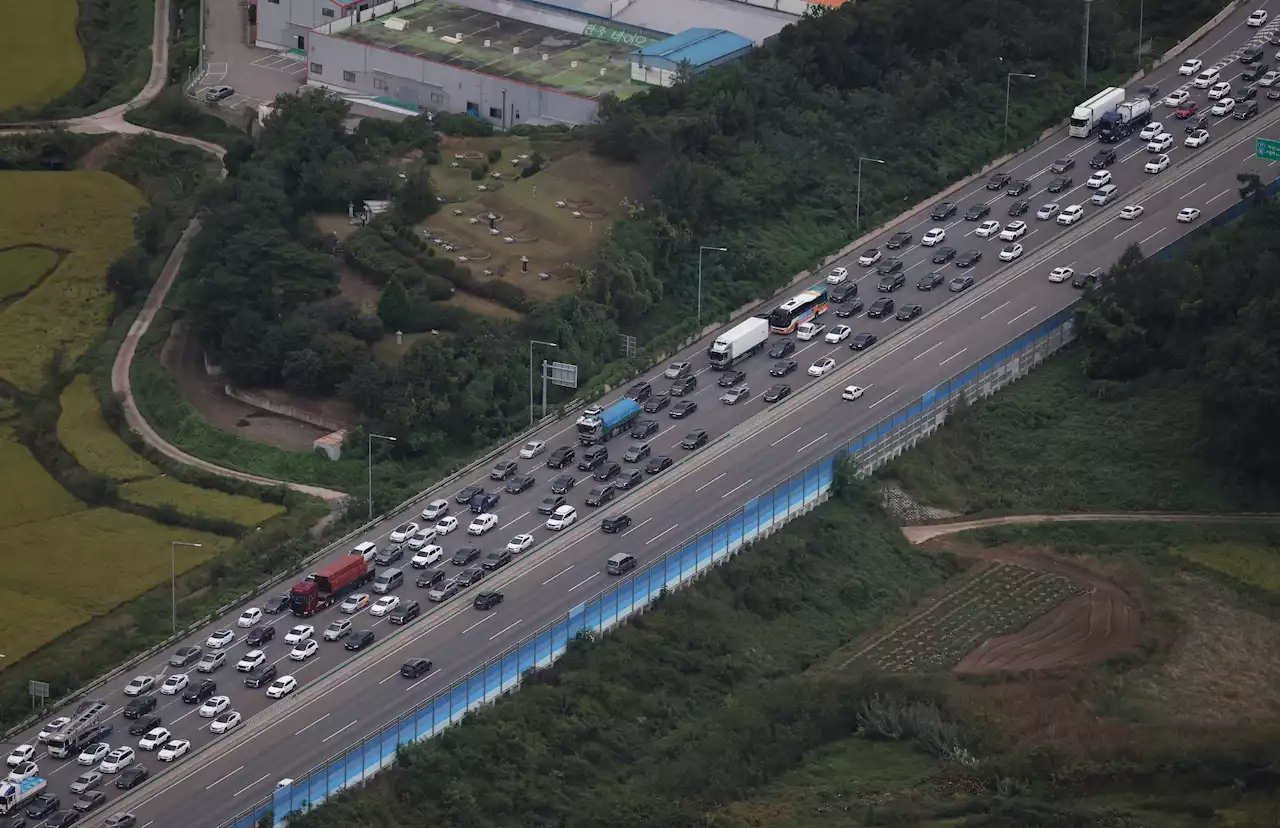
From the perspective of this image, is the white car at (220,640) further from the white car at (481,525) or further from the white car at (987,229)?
the white car at (987,229)

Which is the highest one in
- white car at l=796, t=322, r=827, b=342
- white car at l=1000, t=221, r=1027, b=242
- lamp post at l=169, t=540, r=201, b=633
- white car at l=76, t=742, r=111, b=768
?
white car at l=1000, t=221, r=1027, b=242

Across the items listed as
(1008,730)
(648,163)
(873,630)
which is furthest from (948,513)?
(648,163)

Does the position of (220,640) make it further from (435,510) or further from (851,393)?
(851,393)

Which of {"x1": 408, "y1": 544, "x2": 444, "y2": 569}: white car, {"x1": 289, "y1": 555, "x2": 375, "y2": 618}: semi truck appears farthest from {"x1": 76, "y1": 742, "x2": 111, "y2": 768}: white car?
{"x1": 408, "y1": 544, "x2": 444, "y2": 569}: white car

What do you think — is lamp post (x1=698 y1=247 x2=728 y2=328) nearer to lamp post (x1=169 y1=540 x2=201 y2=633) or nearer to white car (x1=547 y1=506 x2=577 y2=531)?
white car (x1=547 y1=506 x2=577 y2=531)

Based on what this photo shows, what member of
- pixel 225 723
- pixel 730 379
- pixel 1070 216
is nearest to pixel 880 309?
pixel 730 379

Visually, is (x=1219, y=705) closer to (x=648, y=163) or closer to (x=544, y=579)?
(x=544, y=579)

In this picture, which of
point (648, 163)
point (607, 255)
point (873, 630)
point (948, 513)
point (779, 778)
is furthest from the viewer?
point (648, 163)
